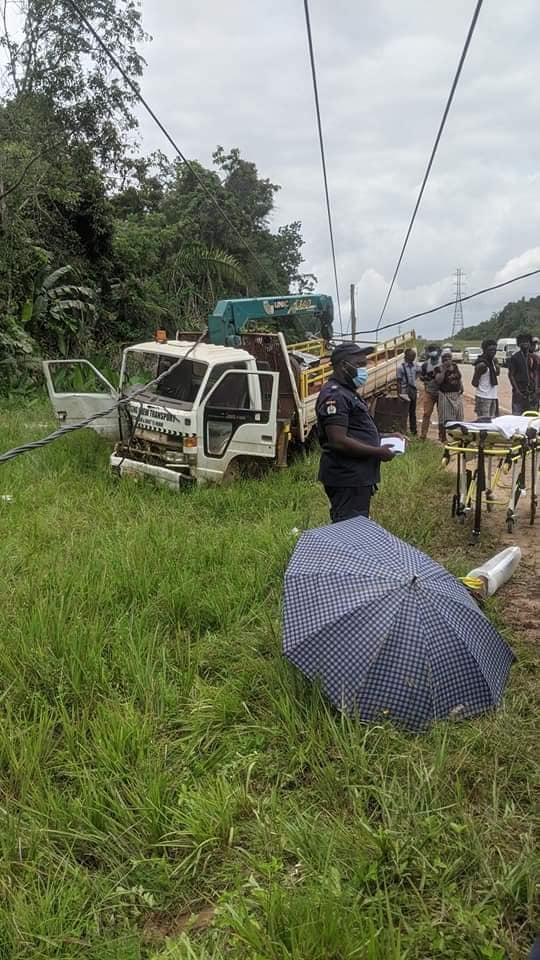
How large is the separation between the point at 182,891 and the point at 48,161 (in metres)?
16.2

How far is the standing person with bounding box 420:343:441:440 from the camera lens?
11125 mm

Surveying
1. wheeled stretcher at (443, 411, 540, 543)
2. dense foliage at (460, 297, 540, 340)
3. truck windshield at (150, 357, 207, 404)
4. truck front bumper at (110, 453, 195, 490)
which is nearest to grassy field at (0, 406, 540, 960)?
wheeled stretcher at (443, 411, 540, 543)

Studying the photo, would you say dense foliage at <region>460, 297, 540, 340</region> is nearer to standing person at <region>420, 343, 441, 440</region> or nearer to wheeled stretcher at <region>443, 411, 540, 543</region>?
standing person at <region>420, 343, 441, 440</region>

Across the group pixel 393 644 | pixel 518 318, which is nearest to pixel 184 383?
pixel 393 644

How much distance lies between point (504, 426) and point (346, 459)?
213 cm

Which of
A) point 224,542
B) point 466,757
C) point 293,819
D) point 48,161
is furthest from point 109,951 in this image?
point 48,161

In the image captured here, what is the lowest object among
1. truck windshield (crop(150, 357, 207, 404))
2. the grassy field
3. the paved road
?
the grassy field

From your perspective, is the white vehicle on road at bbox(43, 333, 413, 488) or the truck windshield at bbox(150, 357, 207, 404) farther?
the truck windshield at bbox(150, 357, 207, 404)

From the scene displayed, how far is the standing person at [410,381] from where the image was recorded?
12086 millimetres

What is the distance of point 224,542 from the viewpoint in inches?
209

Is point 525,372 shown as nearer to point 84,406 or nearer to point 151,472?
point 151,472

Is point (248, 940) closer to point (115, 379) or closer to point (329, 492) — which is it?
point (329, 492)

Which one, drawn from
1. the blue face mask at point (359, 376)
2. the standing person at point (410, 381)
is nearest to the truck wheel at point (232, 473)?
the blue face mask at point (359, 376)

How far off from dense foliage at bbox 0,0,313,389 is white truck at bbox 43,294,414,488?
7.40m
